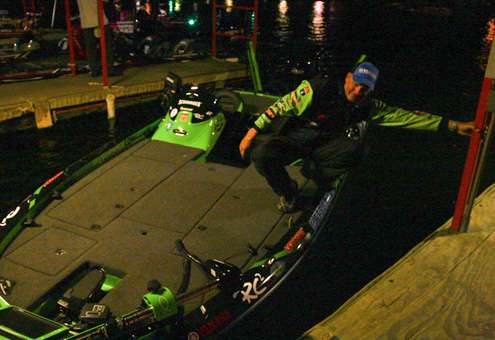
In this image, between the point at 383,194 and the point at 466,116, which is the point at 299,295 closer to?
the point at 383,194

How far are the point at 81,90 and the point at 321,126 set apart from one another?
20.8 feet

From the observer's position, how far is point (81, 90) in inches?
371

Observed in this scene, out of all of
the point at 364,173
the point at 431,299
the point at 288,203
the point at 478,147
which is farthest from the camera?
the point at 364,173

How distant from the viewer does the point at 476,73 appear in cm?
1731

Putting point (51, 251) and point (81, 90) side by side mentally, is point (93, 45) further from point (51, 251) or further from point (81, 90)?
point (51, 251)

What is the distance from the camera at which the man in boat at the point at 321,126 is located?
4.26m

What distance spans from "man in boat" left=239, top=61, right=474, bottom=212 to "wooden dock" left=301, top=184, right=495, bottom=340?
1121 mm

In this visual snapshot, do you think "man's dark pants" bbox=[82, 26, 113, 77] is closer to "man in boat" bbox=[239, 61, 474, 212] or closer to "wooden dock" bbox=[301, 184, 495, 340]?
"man in boat" bbox=[239, 61, 474, 212]

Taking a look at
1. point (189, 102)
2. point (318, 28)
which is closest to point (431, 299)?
point (189, 102)

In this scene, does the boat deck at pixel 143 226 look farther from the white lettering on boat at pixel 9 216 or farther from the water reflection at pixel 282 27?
the water reflection at pixel 282 27

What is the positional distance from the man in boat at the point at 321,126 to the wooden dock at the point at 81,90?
5.68 m

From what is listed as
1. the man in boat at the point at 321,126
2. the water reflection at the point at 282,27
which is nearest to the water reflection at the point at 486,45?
the water reflection at the point at 282,27

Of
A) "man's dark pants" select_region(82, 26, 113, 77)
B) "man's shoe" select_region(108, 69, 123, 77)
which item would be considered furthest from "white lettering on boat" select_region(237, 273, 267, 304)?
"man's shoe" select_region(108, 69, 123, 77)

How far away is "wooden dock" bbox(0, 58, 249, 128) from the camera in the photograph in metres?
8.71
